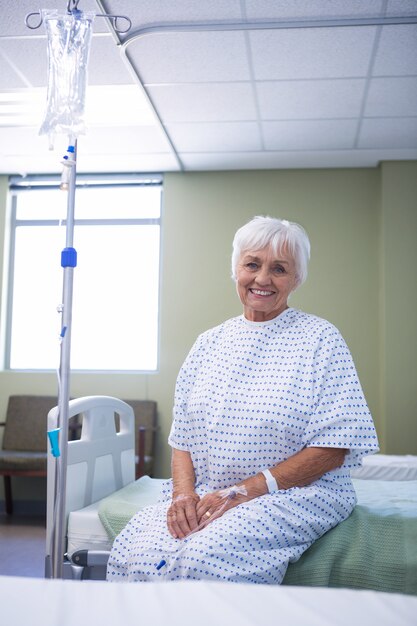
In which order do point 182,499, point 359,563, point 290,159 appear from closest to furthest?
point 359,563 < point 182,499 < point 290,159

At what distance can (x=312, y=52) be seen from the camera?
3490 mm

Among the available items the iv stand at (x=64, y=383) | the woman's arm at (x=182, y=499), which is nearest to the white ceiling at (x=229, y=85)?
the iv stand at (x=64, y=383)

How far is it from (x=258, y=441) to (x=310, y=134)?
3296 millimetres

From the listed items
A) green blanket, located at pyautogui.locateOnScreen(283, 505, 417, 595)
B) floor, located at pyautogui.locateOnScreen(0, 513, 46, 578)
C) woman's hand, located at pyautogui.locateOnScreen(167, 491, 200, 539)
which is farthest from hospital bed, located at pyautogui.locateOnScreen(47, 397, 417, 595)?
floor, located at pyautogui.locateOnScreen(0, 513, 46, 578)

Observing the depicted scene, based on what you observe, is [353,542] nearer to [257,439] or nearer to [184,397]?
[257,439]

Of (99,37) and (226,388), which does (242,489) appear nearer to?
(226,388)

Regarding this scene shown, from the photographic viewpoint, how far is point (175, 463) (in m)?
2.00

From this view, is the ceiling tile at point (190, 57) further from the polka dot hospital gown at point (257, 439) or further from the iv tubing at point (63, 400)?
the polka dot hospital gown at point (257, 439)

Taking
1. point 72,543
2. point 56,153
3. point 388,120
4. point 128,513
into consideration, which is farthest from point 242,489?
point 56,153

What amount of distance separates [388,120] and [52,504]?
3.48 metres

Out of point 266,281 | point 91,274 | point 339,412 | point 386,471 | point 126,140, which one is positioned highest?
point 126,140

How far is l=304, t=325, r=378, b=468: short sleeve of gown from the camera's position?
1776 millimetres

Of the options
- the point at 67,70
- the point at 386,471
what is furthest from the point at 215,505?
the point at 386,471

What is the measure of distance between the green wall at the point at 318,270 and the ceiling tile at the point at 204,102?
117 cm
